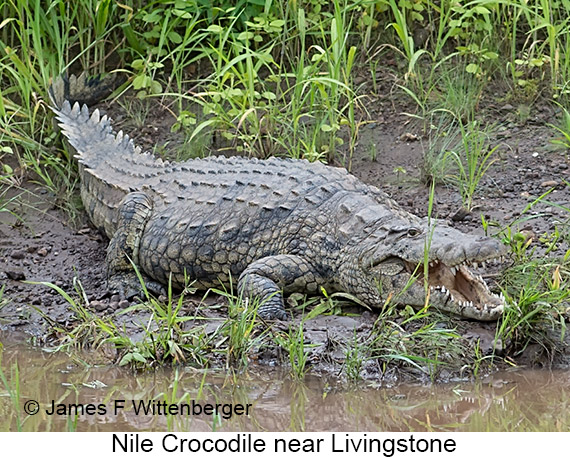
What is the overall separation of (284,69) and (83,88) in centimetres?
168

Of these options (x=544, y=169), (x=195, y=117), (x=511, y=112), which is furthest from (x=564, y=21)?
(x=195, y=117)

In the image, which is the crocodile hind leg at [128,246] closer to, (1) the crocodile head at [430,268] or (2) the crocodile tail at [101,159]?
(2) the crocodile tail at [101,159]

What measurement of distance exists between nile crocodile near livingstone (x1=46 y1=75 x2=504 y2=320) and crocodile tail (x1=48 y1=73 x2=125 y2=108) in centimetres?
87

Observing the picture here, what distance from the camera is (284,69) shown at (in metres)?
7.75

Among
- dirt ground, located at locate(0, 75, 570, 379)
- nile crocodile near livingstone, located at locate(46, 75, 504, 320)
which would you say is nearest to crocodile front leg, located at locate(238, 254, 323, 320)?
nile crocodile near livingstone, located at locate(46, 75, 504, 320)

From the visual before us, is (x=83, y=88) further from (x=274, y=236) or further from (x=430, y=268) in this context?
(x=430, y=268)

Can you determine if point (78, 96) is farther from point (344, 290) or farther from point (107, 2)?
point (344, 290)

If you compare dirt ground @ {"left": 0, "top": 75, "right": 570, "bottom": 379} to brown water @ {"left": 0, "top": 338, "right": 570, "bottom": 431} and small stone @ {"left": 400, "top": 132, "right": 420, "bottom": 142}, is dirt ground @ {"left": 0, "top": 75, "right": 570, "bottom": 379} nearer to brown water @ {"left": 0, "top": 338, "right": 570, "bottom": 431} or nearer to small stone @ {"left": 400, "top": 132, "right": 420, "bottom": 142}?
small stone @ {"left": 400, "top": 132, "right": 420, "bottom": 142}

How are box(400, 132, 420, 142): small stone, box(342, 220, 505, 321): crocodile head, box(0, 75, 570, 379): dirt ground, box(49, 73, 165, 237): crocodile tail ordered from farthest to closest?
1. box(400, 132, 420, 142): small stone
2. box(49, 73, 165, 237): crocodile tail
3. box(0, 75, 570, 379): dirt ground
4. box(342, 220, 505, 321): crocodile head

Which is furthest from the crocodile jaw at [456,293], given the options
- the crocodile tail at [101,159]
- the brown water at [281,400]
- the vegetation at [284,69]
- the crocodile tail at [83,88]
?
the crocodile tail at [83,88]

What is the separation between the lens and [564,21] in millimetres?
7504

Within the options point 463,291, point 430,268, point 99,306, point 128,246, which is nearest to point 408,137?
point 430,268

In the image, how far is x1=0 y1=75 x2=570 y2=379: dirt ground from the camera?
5898 mm

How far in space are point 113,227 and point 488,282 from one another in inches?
105
